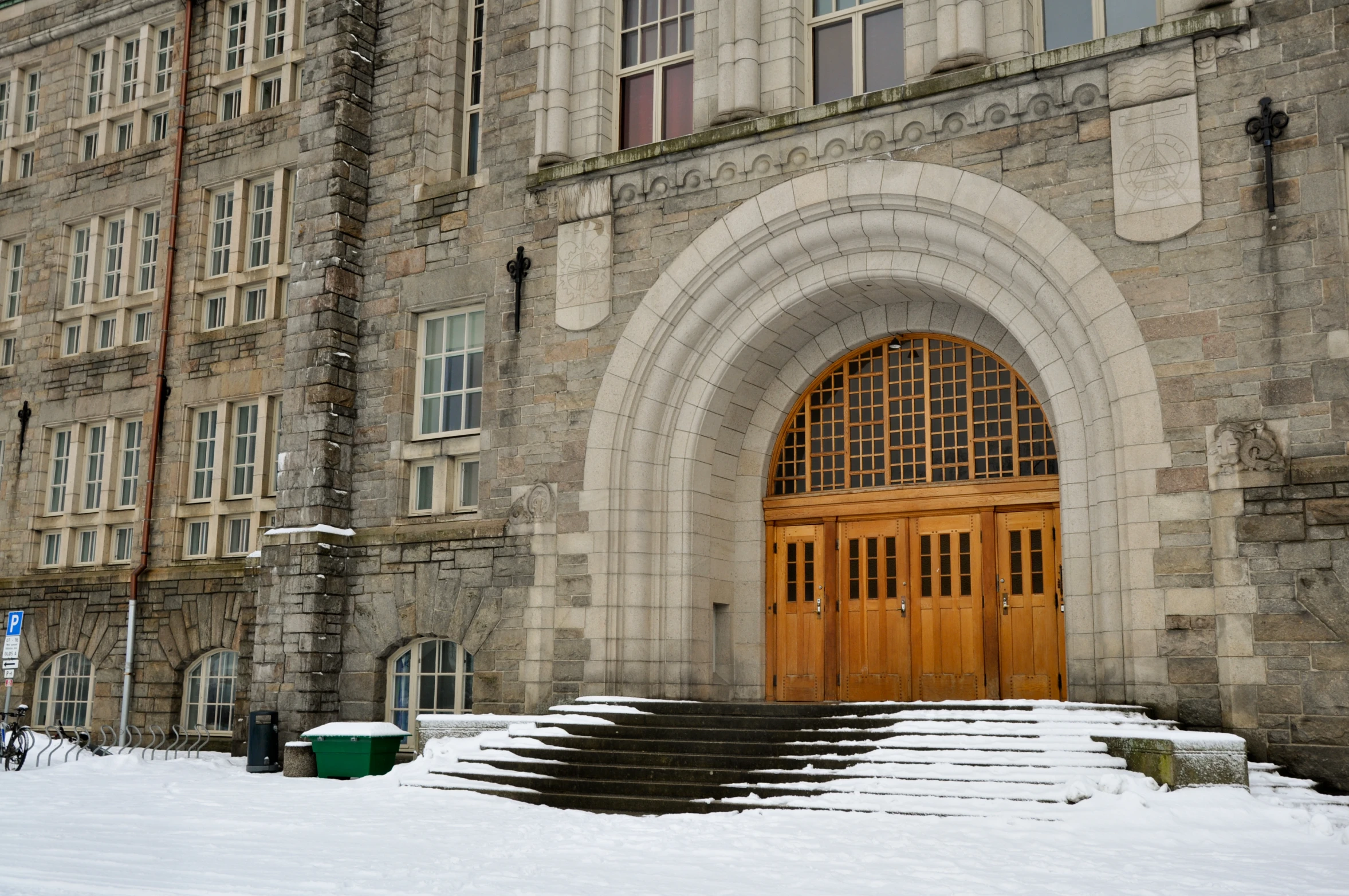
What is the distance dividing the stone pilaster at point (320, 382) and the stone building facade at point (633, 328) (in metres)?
0.06

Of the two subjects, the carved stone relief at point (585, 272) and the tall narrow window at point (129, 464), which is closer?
the carved stone relief at point (585, 272)

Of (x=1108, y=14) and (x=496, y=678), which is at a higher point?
(x=1108, y=14)

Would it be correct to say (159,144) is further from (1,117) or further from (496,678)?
(496,678)

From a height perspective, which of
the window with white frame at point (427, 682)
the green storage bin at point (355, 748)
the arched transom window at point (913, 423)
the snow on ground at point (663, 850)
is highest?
the arched transom window at point (913, 423)

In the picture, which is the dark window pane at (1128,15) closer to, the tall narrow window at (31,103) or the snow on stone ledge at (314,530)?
the snow on stone ledge at (314,530)

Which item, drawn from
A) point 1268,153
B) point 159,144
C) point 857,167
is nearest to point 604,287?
point 857,167

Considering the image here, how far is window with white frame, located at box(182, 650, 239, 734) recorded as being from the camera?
18.1 m

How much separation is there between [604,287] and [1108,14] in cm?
603

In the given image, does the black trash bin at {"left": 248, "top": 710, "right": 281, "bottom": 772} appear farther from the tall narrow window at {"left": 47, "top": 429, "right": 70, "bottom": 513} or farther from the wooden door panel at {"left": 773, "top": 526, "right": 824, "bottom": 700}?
the tall narrow window at {"left": 47, "top": 429, "right": 70, "bottom": 513}

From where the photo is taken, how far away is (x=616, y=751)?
1180 cm

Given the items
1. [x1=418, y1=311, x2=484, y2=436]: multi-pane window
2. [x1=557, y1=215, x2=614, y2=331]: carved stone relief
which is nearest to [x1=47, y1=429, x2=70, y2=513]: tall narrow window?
[x1=418, y1=311, x2=484, y2=436]: multi-pane window

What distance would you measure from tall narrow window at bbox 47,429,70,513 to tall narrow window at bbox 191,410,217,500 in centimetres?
275

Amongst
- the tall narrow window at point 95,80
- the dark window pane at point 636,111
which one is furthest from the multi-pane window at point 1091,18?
the tall narrow window at point 95,80

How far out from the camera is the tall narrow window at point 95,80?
2141 cm
